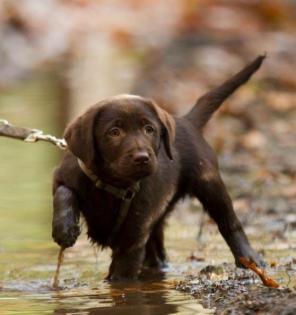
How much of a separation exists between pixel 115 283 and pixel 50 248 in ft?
5.06

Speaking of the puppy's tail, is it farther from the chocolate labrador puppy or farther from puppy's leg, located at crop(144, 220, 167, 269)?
puppy's leg, located at crop(144, 220, 167, 269)

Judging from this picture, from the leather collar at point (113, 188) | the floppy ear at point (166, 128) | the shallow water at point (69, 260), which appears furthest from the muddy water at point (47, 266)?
the floppy ear at point (166, 128)

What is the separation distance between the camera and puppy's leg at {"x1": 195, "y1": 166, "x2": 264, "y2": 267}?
786 centimetres

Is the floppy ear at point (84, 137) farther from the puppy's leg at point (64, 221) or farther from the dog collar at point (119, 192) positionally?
the puppy's leg at point (64, 221)

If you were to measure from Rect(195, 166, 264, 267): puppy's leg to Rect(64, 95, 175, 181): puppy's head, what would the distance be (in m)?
1.07

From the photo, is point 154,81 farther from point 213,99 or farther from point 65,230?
point 65,230

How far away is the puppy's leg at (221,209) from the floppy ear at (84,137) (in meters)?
1.29

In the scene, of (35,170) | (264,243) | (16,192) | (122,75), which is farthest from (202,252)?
(122,75)

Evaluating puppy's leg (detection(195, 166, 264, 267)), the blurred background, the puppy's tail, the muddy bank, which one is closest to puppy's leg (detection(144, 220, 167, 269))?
puppy's leg (detection(195, 166, 264, 267))

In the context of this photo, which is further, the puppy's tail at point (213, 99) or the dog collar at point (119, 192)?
the puppy's tail at point (213, 99)

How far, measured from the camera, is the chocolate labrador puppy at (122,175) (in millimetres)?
6652

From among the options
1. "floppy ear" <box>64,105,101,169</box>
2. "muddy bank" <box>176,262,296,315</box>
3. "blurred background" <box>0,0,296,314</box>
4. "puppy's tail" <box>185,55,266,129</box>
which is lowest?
"muddy bank" <box>176,262,296,315</box>

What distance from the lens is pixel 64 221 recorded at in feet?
22.2

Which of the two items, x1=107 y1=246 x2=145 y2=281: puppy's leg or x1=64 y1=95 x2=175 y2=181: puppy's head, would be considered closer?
x1=64 y1=95 x2=175 y2=181: puppy's head
